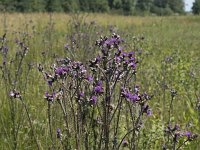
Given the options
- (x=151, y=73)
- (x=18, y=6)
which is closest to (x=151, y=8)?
(x=18, y=6)

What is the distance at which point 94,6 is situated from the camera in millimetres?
41031

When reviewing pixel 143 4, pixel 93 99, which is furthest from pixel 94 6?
pixel 93 99

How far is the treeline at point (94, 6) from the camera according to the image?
27.6m

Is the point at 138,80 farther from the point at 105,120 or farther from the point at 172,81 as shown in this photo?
the point at 105,120

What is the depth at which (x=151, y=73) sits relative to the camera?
5.52 m

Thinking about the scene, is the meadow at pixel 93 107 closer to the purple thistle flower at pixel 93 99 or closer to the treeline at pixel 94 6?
the purple thistle flower at pixel 93 99

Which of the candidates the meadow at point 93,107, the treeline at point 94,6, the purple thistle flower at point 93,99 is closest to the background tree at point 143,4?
the treeline at point 94,6

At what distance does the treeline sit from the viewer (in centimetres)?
2763

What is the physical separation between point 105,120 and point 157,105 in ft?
7.57

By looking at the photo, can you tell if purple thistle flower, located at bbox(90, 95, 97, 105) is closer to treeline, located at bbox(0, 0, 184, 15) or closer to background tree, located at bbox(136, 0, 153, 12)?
treeline, located at bbox(0, 0, 184, 15)

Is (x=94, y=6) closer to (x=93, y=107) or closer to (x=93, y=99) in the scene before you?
(x=93, y=107)

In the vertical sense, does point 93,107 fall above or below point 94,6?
below

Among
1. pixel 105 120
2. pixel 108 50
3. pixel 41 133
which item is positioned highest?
pixel 108 50

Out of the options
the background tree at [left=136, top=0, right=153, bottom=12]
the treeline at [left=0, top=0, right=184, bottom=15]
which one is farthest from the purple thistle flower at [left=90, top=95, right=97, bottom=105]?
the background tree at [left=136, top=0, right=153, bottom=12]
